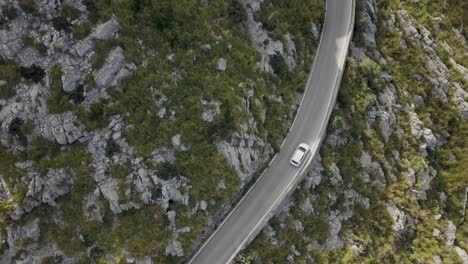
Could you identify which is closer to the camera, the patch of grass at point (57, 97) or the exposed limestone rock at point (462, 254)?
the patch of grass at point (57, 97)

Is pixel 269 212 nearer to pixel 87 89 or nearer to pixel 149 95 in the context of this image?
pixel 149 95

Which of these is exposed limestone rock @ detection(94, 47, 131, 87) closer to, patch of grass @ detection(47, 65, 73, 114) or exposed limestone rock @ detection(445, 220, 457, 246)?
patch of grass @ detection(47, 65, 73, 114)

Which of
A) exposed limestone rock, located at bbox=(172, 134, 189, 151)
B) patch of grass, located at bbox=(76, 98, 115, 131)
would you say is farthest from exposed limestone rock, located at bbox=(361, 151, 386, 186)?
patch of grass, located at bbox=(76, 98, 115, 131)

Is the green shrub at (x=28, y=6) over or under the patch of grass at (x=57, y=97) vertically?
over

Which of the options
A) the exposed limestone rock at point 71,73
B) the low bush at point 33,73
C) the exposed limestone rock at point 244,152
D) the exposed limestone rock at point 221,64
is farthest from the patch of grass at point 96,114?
the exposed limestone rock at point 221,64

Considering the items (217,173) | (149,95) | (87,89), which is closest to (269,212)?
(217,173)

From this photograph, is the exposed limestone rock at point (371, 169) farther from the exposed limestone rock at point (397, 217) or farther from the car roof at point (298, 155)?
the car roof at point (298, 155)
